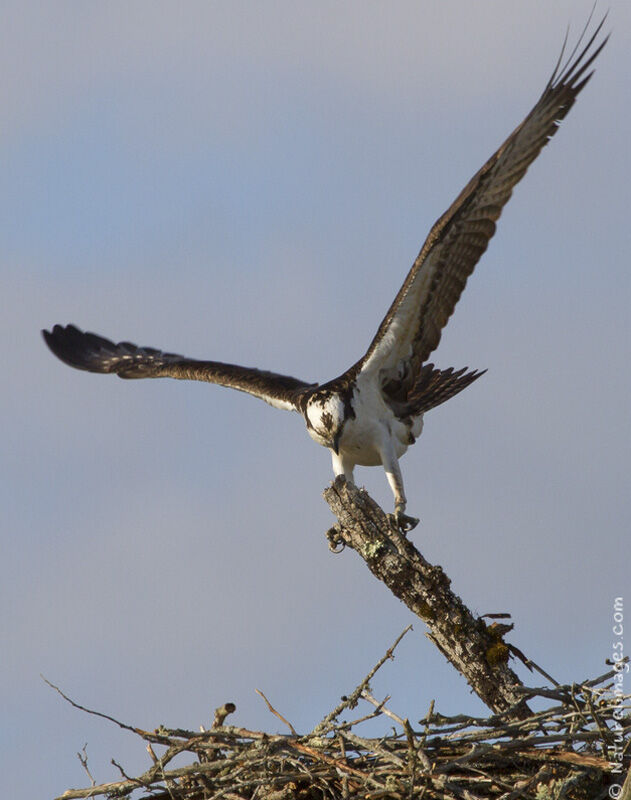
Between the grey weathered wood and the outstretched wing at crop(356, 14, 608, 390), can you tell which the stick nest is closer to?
the grey weathered wood

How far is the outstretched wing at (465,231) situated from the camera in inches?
344

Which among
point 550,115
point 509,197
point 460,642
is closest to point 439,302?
point 509,197

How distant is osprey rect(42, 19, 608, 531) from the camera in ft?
28.8

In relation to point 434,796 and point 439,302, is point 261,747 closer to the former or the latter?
point 434,796

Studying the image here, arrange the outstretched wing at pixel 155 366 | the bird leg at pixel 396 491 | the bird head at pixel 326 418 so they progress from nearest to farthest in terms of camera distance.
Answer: the bird leg at pixel 396 491, the bird head at pixel 326 418, the outstretched wing at pixel 155 366

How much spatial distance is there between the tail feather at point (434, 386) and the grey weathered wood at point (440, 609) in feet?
7.87

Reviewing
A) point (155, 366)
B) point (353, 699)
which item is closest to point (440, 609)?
point (353, 699)

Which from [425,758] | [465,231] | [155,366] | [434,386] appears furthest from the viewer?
[155,366]

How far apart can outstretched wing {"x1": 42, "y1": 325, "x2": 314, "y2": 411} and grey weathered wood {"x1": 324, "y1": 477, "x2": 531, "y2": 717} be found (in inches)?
111

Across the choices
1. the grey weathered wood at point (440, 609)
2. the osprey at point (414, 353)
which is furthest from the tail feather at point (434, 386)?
the grey weathered wood at point (440, 609)

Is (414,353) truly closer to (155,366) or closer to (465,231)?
(465,231)

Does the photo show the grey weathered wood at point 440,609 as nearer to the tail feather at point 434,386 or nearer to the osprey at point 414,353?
the osprey at point 414,353

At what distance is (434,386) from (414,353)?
2.74ft

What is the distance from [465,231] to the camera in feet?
29.4
